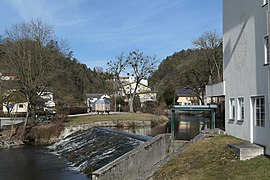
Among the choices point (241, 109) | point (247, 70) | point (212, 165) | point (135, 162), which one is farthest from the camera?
point (241, 109)

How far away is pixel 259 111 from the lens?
44.1 feet

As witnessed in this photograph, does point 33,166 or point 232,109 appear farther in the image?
point 33,166

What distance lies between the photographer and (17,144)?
2931cm

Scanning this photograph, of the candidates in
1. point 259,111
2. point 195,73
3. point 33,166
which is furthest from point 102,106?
point 259,111

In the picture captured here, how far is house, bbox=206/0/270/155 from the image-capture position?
12.7 metres

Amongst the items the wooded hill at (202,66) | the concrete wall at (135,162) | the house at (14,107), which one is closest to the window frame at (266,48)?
the concrete wall at (135,162)

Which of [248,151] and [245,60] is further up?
[245,60]

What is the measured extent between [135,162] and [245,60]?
6.84 metres

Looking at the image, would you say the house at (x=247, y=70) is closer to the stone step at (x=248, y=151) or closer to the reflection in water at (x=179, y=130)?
the stone step at (x=248, y=151)

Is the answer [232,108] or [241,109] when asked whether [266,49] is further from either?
[232,108]

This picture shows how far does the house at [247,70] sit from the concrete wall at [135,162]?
3853 millimetres

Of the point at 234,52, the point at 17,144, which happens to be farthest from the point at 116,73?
the point at 234,52

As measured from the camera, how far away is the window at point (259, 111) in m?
13.1

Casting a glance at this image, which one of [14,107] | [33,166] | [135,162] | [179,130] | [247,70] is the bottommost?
[33,166]
